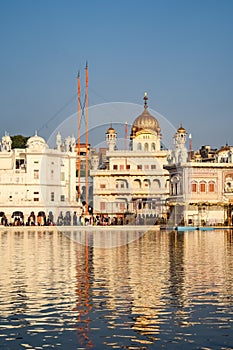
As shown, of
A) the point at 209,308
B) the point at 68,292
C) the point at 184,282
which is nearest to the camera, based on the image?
the point at 209,308

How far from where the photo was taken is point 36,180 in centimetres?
7694

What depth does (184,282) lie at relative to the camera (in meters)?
18.9

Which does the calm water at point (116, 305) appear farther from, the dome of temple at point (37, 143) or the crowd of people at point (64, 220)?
the dome of temple at point (37, 143)

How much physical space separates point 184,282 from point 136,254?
11.9 m

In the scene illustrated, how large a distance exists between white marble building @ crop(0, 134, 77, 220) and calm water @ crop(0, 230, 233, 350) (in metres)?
50.7

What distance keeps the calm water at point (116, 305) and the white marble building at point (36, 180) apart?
166ft

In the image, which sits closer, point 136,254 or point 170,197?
point 136,254

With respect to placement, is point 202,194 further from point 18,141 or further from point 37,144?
point 18,141

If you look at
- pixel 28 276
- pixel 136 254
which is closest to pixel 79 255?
pixel 136 254

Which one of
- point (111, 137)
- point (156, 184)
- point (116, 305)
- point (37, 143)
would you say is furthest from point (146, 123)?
point (116, 305)

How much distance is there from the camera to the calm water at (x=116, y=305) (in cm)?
1175

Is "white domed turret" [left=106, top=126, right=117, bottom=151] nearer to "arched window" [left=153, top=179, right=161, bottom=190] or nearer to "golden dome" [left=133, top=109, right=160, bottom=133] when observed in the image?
"golden dome" [left=133, top=109, right=160, bottom=133]

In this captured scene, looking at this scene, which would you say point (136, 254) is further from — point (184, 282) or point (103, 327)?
point (103, 327)

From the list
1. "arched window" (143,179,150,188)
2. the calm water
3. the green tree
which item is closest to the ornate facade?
"arched window" (143,179,150,188)
